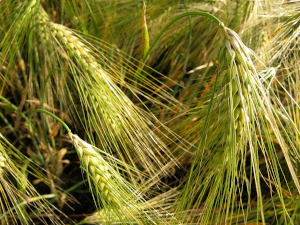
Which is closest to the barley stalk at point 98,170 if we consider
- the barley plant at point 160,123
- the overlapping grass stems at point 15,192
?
the barley plant at point 160,123

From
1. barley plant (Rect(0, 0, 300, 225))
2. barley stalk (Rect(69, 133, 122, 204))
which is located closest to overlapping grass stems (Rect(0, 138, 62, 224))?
barley plant (Rect(0, 0, 300, 225))

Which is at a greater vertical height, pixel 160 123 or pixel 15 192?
pixel 160 123

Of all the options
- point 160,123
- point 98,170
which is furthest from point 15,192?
point 160,123

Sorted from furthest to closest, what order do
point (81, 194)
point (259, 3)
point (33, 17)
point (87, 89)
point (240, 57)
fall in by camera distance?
point (81, 194), point (259, 3), point (33, 17), point (87, 89), point (240, 57)

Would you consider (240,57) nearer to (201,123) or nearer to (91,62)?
(201,123)

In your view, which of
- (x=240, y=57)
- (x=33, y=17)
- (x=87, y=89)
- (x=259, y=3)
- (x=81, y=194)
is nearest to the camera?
(x=240, y=57)

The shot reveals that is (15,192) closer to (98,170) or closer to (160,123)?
(98,170)

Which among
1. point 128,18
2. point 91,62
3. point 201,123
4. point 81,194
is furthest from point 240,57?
point 81,194

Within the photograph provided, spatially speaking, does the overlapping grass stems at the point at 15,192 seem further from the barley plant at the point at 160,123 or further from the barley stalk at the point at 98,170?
the barley stalk at the point at 98,170

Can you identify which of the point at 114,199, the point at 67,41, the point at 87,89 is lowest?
the point at 114,199

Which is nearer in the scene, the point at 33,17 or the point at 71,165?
the point at 33,17

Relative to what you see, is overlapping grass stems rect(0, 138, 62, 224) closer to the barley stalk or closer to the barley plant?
the barley plant
